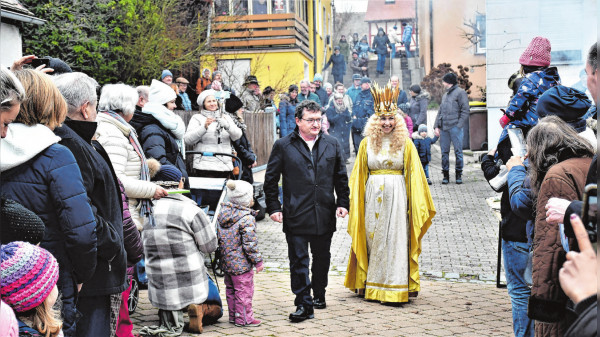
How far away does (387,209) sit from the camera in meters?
7.56

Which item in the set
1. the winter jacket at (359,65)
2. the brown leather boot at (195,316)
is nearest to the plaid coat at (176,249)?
Result: the brown leather boot at (195,316)

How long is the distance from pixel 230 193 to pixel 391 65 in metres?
35.5

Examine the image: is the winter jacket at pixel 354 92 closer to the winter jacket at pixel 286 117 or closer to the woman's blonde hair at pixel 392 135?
the winter jacket at pixel 286 117

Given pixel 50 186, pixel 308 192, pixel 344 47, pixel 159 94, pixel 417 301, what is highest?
pixel 344 47

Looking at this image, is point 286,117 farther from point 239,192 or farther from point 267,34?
Result: point 239,192

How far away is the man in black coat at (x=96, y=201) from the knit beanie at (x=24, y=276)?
0.90 m

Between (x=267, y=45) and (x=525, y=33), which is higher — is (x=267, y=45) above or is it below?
above

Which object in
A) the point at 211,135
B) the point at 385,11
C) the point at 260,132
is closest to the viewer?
the point at 211,135

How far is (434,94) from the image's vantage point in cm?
3048

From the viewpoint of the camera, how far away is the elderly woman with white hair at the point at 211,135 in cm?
896

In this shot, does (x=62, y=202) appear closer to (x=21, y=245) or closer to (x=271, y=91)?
(x=21, y=245)

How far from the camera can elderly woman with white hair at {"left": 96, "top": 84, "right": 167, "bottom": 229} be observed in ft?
18.4

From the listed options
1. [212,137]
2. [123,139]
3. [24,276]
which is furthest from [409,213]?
[24,276]

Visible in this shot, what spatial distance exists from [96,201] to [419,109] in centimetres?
1455
